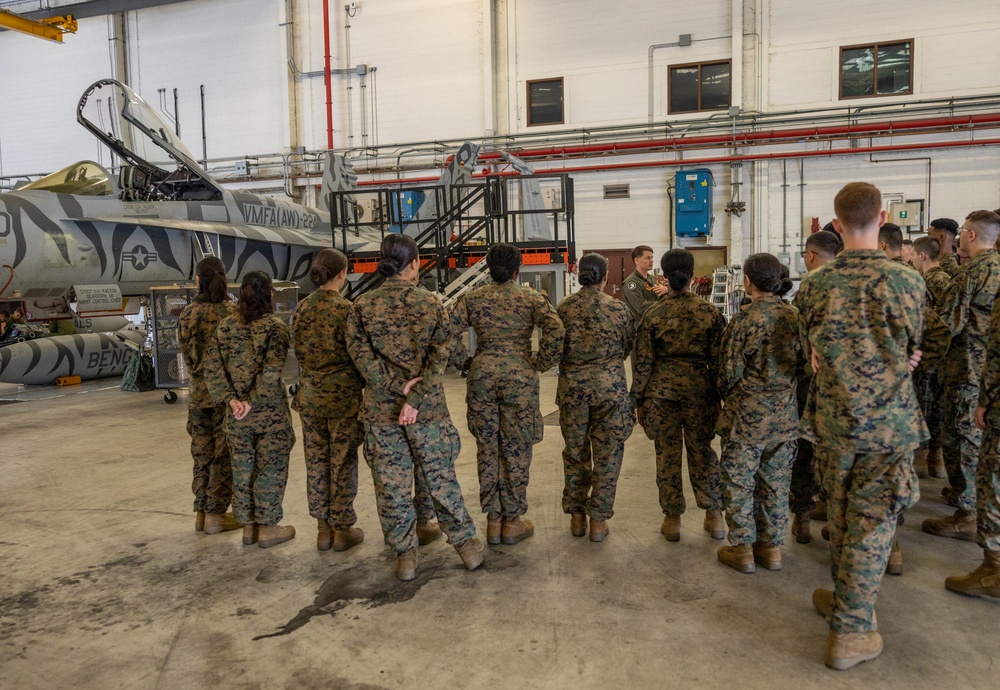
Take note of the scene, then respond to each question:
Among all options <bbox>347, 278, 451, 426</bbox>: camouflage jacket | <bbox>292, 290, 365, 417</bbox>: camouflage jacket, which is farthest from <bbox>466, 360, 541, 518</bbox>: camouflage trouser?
<bbox>292, 290, 365, 417</bbox>: camouflage jacket

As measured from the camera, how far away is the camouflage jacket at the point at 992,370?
3.21 metres

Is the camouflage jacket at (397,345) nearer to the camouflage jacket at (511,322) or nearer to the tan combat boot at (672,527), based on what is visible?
the camouflage jacket at (511,322)

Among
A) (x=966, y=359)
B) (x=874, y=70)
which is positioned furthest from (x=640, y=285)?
(x=874, y=70)

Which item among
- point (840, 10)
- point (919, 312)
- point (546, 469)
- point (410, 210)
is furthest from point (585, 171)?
point (919, 312)

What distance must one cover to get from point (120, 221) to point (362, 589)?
7.17m

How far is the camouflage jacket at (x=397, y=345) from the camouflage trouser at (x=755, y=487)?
1.51 m

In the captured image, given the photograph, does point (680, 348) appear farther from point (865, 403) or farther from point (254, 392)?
point (254, 392)

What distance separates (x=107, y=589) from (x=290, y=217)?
377 inches

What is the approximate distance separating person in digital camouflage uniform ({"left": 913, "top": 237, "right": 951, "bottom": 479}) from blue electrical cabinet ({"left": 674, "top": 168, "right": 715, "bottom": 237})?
10.2 metres

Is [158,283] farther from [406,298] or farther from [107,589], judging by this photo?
[406,298]

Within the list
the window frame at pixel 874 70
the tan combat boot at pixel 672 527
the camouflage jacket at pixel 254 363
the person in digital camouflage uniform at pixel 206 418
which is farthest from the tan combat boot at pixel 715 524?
the window frame at pixel 874 70

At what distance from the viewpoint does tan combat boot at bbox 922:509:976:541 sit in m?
4.06

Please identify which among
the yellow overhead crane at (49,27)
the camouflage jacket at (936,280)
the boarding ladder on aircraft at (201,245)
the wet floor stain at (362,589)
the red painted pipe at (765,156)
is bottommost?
the wet floor stain at (362,589)

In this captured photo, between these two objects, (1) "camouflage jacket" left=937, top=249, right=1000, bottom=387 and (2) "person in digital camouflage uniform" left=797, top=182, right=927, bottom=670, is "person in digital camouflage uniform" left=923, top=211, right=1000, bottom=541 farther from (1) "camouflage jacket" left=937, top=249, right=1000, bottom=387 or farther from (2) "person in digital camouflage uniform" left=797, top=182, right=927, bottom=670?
(2) "person in digital camouflage uniform" left=797, top=182, right=927, bottom=670
